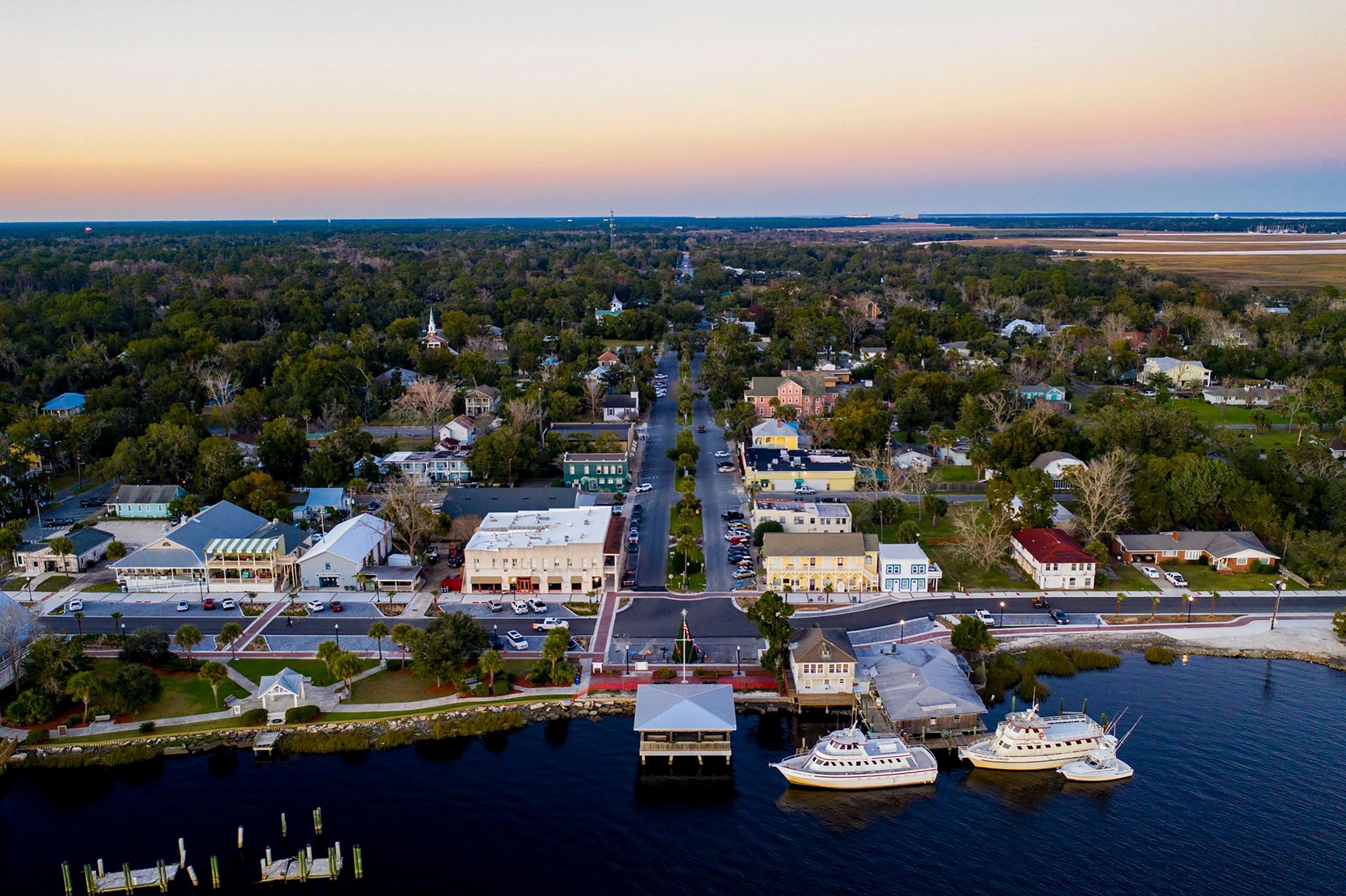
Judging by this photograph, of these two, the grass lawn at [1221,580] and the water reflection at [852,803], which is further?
the grass lawn at [1221,580]

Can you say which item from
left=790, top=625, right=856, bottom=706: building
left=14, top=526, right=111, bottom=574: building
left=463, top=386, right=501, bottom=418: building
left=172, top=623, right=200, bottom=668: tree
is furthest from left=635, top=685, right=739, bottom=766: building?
left=463, top=386, right=501, bottom=418: building

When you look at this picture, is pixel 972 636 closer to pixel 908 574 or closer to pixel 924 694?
pixel 924 694

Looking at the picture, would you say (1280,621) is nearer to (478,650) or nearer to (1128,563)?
(1128,563)

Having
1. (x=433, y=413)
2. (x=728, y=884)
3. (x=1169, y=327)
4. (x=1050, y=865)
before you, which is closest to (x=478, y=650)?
(x=728, y=884)

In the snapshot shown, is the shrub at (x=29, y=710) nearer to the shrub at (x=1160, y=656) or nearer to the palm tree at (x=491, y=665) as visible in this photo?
the palm tree at (x=491, y=665)

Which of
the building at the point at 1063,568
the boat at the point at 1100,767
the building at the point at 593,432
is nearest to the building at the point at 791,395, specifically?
the building at the point at 593,432
